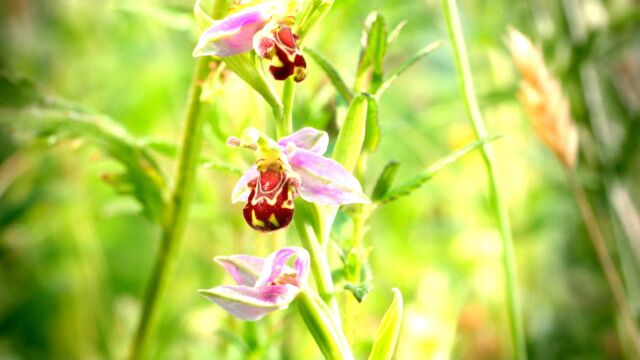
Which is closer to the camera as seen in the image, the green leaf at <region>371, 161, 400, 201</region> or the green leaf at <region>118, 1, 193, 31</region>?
the green leaf at <region>371, 161, 400, 201</region>

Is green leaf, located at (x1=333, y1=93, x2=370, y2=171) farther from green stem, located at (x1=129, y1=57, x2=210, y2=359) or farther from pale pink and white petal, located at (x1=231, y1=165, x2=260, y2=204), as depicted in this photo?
green stem, located at (x1=129, y1=57, x2=210, y2=359)

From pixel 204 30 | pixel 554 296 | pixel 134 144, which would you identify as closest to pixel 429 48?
pixel 204 30

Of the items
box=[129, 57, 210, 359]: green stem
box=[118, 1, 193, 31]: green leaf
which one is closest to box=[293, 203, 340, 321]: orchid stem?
box=[129, 57, 210, 359]: green stem

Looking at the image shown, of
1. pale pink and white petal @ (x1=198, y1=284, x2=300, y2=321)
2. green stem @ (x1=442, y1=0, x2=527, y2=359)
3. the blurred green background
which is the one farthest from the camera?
the blurred green background

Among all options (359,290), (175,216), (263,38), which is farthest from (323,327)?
(175,216)

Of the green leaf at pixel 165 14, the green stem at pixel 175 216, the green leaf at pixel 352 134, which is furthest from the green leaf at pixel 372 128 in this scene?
the green leaf at pixel 165 14

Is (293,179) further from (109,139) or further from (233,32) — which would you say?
(109,139)

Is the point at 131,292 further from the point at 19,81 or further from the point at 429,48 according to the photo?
the point at 429,48
